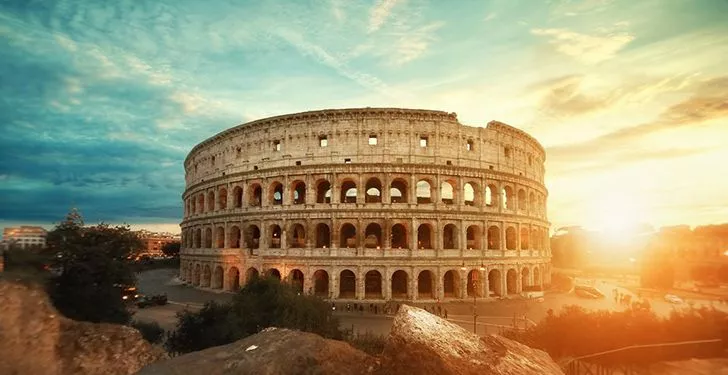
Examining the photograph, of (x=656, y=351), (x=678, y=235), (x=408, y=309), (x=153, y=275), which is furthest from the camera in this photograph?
(x=678, y=235)

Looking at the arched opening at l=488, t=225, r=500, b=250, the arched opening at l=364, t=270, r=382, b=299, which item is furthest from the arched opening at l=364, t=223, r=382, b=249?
the arched opening at l=488, t=225, r=500, b=250

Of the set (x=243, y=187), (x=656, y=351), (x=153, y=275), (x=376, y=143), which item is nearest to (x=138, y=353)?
(x=656, y=351)

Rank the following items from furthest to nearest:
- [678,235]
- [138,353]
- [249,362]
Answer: [678,235], [138,353], [249,362]

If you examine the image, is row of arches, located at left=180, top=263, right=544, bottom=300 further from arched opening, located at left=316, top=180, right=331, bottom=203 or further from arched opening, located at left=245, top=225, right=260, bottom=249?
arched opening, located at left=316, top=180, right=331, bottom=203

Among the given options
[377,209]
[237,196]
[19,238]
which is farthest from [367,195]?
[19,238]

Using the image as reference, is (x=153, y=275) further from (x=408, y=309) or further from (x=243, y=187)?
(x=408, y=309)

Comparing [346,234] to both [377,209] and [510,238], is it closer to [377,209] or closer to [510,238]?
[377,209]

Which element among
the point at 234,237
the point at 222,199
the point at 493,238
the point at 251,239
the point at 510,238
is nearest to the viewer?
the point at 251,239
